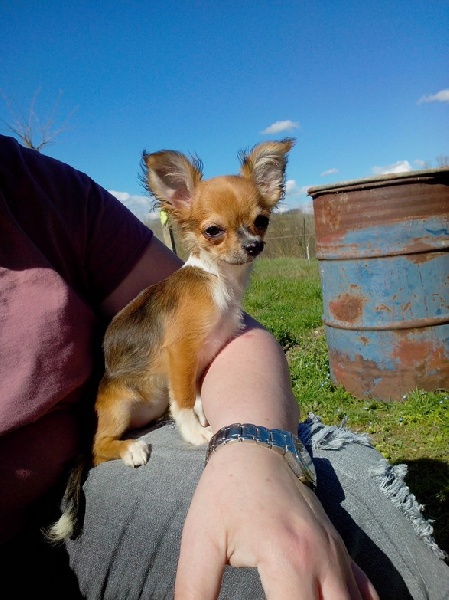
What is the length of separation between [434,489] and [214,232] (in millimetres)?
2192

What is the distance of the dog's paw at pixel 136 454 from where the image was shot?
142cm

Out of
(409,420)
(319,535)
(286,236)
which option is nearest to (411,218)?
(409,420)

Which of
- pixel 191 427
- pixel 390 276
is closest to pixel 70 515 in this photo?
pixel 191 427

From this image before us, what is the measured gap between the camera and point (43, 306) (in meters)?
1.37

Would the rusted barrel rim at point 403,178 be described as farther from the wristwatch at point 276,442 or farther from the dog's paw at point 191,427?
the wristwatch at point 276,442

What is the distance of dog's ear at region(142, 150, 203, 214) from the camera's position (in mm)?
2076

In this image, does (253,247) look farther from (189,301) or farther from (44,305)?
(44,305)

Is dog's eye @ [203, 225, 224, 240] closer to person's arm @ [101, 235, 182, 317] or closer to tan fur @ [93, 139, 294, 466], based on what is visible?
tan fur @ [93, 139, 294, 466]

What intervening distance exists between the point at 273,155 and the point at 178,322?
87cm

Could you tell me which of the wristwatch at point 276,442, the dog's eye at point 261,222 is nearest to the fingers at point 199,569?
the wristwatch at point 276,442

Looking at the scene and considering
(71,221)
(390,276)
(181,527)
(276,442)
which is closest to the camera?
(276,442)

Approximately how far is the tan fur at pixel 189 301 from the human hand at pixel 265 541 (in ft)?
2.38

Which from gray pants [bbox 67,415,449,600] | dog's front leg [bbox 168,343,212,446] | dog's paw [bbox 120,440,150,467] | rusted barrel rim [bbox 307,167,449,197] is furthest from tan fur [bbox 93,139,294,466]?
rusted barrel rim [bbox 307,167,449,197]

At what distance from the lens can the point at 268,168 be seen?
2.28m
